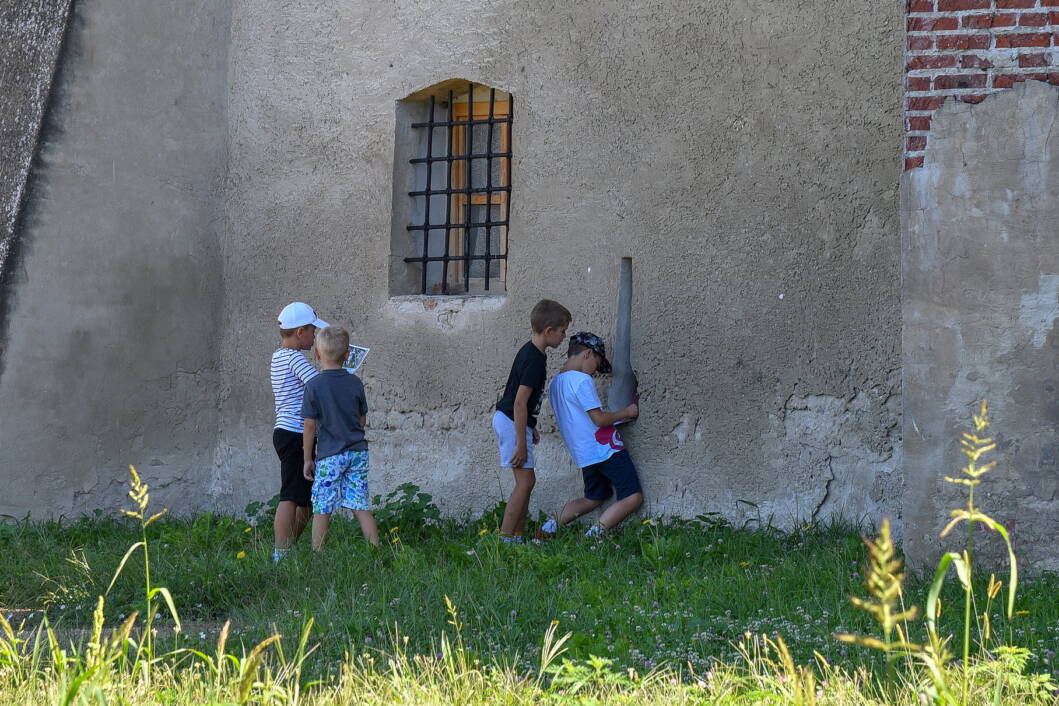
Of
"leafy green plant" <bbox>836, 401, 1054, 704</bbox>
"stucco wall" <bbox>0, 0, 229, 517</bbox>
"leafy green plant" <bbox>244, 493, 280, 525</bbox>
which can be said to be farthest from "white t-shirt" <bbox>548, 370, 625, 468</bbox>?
"leafy green plant" <bbox>836, 401, 1054, 704</bbox>

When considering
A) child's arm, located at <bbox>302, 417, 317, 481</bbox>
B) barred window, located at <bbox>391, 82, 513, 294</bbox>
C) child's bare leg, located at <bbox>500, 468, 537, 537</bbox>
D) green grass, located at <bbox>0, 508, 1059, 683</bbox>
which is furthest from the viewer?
barred window, located at <bbox>391, 82, 513, 294</bbox>

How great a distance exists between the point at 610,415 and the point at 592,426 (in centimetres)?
12

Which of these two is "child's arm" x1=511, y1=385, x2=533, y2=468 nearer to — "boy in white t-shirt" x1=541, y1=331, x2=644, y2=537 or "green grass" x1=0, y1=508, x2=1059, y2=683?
"boy in white t-shirt" x1=541, y1=331, x2=644, y2=537

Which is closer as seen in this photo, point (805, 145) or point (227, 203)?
point (805, 145)

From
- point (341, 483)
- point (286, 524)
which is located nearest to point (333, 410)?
point (341, 483)

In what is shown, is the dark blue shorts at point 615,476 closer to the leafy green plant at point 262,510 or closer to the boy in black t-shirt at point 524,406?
the boy in black t-shirt at point 524,406

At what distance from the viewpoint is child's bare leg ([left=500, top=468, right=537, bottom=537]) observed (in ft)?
21.9

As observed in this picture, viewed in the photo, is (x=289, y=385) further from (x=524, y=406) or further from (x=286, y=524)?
(x=524, y=406)

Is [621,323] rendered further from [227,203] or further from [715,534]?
[227,203]

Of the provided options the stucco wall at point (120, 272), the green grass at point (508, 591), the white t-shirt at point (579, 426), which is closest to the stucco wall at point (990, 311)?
the green grass at point (508, 591)

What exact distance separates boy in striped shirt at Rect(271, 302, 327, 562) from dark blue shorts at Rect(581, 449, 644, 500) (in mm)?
1629

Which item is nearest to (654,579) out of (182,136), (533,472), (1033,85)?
(533,472)

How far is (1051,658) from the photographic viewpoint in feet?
12.1

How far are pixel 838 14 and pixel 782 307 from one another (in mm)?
1619
